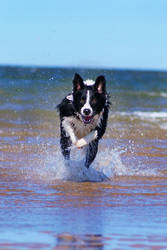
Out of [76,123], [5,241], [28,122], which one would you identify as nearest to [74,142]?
[76,123]

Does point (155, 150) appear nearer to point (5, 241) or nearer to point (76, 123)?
point (76, 123)

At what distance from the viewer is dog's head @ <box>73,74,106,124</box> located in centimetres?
788

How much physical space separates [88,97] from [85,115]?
22 cm

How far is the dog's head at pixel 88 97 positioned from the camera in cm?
788

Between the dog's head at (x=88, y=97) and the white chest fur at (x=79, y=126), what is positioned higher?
the dog's head at (x=88, y=97)

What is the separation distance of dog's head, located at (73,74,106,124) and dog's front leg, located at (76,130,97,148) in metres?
0.23

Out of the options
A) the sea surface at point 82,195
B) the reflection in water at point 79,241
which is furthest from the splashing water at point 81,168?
the reflection in water at point 79,241

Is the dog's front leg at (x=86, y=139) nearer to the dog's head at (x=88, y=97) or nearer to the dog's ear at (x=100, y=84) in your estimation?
the dog's head at (x=88, y=97)

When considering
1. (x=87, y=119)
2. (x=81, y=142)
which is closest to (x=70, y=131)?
(x=81, y=142)

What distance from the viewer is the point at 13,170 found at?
8867 millimetres

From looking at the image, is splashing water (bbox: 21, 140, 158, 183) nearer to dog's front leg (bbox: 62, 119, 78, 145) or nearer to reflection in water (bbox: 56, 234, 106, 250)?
dog's front leg (bbox: 62, 119, 78, 145)

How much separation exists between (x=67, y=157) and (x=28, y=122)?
24.3 ft

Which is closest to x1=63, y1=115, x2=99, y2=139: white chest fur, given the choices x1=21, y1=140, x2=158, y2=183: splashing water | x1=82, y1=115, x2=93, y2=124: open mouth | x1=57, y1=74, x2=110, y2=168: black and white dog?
x1=57, y1=74, x2=110, y2=168: black and white dog

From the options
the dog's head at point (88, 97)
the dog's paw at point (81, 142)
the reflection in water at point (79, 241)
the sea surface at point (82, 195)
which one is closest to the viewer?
the reflection in water at point (79, 241)
